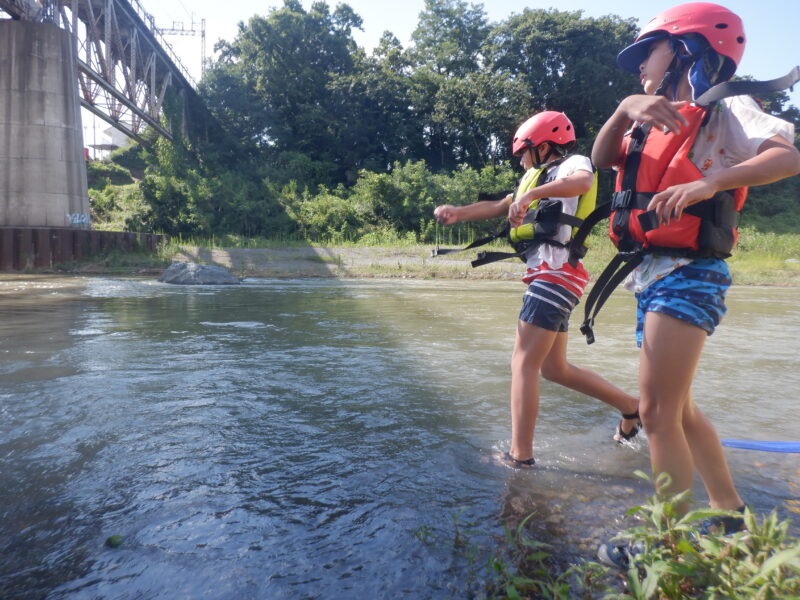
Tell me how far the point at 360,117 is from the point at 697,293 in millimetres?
38225

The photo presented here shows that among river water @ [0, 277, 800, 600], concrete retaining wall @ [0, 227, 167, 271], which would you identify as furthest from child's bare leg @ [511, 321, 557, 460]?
concrete retaining wall @ [0, 227, 167, 271]

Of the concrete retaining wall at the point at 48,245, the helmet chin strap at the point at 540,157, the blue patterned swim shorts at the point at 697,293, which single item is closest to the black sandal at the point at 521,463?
the blue patterned swim shorts at the point at 697,293

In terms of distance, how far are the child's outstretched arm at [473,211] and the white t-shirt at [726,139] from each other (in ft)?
3.54

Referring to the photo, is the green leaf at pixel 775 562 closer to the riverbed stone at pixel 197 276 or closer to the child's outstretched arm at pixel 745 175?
the child's outstretched arm at pixel 745 175

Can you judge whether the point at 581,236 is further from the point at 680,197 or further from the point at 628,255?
the point at 680,197

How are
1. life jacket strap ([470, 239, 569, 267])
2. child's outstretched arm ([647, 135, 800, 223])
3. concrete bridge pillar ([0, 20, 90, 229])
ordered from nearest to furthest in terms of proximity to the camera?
1. child's outstretched arm ([647, 135, 800, 223])
2. life jacket strap ([470, 239, 569, 267])
3. concrete bridge pillar ([0, 20, 90, 229])

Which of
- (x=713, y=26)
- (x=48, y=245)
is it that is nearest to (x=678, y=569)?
(x=713, y=26)

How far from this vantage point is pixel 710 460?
213 centimetres

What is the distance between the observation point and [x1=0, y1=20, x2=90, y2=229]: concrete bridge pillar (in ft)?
62.0

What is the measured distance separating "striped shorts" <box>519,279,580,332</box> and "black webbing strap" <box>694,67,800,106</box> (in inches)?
41.1

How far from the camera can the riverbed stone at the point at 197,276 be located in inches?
567

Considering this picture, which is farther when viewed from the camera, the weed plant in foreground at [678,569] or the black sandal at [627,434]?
the black sandal at [627,434]

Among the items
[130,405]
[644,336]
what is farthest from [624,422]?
[130,405]

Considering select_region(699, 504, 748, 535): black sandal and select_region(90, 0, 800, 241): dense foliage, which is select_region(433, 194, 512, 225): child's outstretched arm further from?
select_region(90, 0, 800, 241): dense foliage
